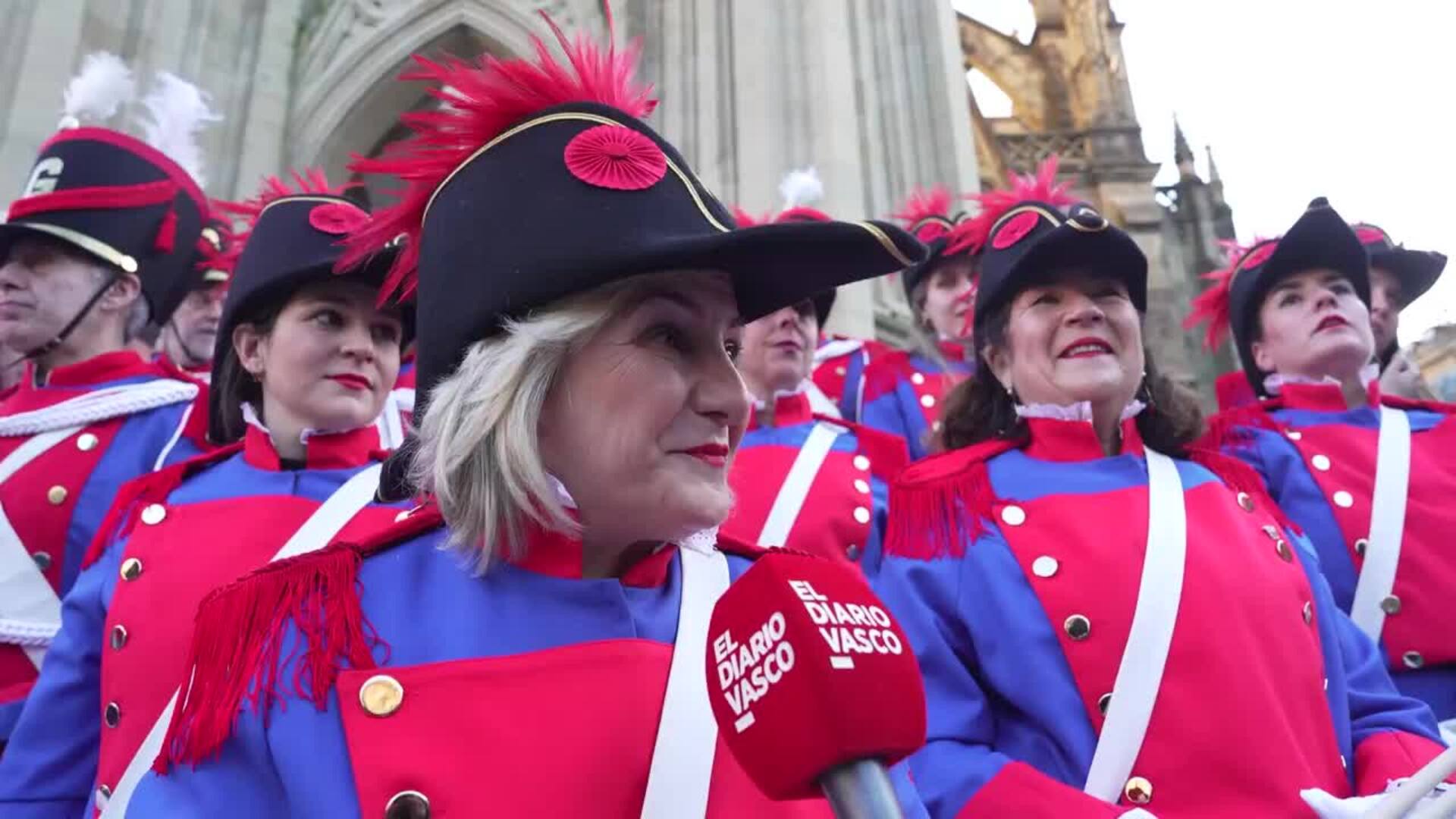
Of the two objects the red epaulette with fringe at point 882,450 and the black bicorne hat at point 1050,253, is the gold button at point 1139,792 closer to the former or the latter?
the black bicorne hat at point 1050,253

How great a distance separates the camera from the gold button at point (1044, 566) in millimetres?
1896

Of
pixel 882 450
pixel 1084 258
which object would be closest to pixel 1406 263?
pixel 882 450

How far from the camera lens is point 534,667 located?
44.7 inches

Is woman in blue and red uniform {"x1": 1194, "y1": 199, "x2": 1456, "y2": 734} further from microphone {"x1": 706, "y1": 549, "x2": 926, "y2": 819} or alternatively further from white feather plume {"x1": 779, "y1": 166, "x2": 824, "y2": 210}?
white feather plume {"x1": 779, "y1": 166, "x2": 824, "y2": 210}

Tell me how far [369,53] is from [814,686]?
8941mm

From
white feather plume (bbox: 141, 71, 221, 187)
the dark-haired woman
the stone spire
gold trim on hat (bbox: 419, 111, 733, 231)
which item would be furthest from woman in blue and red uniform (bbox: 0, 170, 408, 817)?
the stone spire

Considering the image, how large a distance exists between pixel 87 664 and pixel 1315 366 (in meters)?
3.45

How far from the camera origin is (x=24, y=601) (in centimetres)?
238

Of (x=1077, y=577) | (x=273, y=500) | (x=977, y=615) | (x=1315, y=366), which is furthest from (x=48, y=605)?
(x=1315, y=366)

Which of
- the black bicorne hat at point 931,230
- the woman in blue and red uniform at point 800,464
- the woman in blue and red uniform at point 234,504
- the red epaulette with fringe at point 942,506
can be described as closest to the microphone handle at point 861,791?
the red epaulette with fringe at point 942,506

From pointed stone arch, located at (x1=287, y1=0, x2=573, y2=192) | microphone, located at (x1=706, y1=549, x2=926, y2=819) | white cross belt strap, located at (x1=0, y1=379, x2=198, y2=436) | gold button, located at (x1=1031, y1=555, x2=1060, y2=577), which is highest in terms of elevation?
pointed stone arch, located at (x1=287, y1=0, x2=573, y2=192)

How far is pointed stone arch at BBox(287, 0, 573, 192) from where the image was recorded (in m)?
8.30

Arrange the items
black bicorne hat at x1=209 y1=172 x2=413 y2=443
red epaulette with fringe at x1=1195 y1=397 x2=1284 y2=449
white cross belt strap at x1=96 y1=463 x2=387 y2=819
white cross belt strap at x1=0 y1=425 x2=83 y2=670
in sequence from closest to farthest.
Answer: white cross belt strap at x1=96 y1=463 x2=387 y2=819, black bicorne hat at x1=209 y1=172 x2=413 y2=443, white cross belt strap at x1=0 y1=425 x2=83 y2=670, red epaulette with fringe at x1=1195 y1=397 x2=1284 y2=449

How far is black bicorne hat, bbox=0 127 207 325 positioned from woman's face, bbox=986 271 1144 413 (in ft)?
8.60
